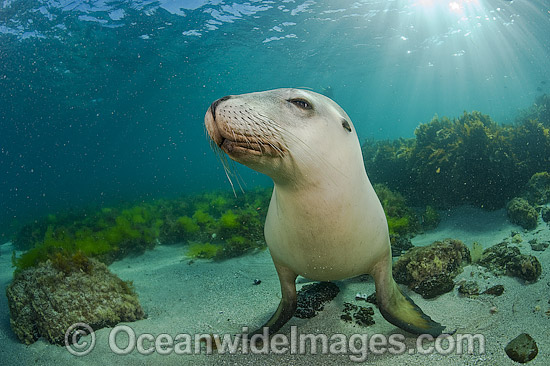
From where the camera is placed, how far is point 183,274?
15.1 feet

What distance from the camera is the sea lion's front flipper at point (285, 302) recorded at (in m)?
2.38

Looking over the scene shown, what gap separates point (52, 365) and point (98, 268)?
1.09 meters

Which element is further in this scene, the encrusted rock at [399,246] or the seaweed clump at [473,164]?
the seaweed clump at [473,164]

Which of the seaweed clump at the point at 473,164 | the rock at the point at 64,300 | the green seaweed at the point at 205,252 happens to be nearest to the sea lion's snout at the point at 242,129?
the rock at the point at 64,300

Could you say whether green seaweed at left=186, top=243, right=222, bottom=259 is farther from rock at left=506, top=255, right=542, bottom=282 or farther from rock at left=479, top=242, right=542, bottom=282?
rock at left=506, top=255, right=542, bottom=282

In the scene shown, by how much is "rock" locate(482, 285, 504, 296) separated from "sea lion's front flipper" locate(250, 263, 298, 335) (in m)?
1.88

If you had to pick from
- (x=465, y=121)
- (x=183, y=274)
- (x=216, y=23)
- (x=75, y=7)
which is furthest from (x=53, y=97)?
(x=465, y=121)

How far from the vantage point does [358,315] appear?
102 inches

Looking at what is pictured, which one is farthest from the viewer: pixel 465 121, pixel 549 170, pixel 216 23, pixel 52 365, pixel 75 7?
pixel 216 23

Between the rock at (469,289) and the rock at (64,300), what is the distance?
10.5 feet

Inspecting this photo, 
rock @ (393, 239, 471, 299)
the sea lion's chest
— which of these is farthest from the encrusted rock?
the sea lion's chest

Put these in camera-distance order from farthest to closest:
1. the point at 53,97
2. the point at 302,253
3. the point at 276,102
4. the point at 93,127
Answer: the point at 93,127 → the point at 53,97 → the point at 302,253 → the point at 276,102

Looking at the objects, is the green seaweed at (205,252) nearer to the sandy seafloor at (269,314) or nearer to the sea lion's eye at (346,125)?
the sandy seafloor at (269,314)

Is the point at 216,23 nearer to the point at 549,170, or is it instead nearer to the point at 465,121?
the point at 465,121
